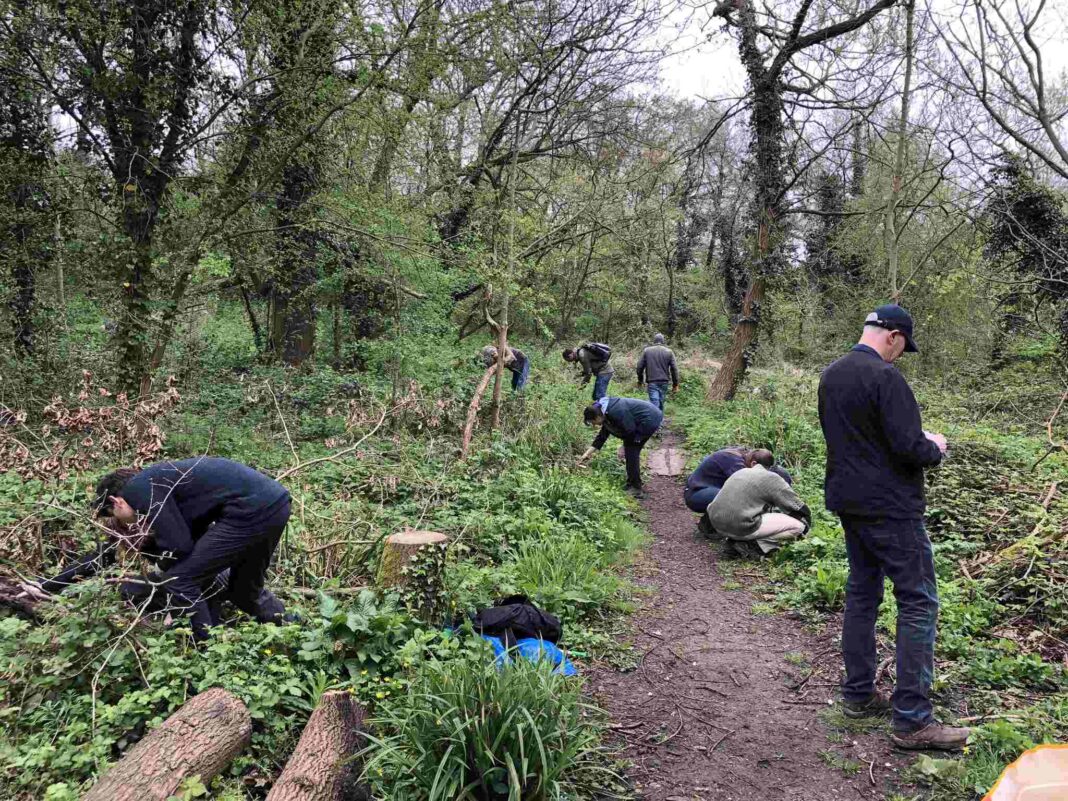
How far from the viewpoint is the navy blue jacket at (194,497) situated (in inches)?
146

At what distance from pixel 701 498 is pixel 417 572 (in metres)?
3.82

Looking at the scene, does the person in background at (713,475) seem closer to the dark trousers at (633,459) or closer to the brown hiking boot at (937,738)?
the dark trousers at (633,459)

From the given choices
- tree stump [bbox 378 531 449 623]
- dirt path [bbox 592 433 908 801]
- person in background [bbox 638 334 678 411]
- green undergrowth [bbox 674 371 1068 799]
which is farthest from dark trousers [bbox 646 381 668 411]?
tree stump [bbox 378 531 449 623]

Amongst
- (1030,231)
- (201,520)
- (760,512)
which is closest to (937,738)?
(760,512)

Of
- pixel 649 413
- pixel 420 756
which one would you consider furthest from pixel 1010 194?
pixel 420 756

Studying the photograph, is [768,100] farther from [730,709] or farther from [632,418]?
[730,709]

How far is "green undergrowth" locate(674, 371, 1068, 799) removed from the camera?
124 inches

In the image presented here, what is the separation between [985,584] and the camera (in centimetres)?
483

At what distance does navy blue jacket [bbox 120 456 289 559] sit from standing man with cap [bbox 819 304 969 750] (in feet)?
11.0

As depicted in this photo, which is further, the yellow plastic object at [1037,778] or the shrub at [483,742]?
the shrub at [483,742]

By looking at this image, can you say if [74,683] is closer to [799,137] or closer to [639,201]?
[799,137]

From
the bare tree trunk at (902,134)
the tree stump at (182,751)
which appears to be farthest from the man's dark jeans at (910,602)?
the bare tree trunk at (902,134)

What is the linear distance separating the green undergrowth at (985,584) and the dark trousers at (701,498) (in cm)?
101

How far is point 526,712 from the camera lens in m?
2.78
